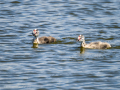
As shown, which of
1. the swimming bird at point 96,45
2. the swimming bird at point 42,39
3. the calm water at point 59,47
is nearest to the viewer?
the calm water at point 59,47

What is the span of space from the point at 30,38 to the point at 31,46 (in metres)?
1.36

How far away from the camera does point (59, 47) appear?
1669 centimetres

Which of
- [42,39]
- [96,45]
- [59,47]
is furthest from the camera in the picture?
[42,39]

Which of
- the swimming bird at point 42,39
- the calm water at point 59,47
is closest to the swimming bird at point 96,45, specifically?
the calm water at point 59,47

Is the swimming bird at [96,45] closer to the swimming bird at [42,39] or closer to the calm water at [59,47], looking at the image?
the calm water at [59,47]

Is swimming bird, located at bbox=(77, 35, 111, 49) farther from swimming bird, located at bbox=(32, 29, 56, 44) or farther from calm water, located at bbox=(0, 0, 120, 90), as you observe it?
swimming bird, located at bbox=(32, 29, 56, 44)

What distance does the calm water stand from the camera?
478 inches

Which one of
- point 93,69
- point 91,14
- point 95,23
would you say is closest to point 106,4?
point 91,14

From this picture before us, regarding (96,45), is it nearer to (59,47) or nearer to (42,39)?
(59,47)

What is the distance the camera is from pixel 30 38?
18.5 meters

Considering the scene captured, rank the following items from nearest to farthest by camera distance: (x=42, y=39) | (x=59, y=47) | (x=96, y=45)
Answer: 1. (x=96, y=45)
2. (x=59, y=47)
3. (x=42, y=39)

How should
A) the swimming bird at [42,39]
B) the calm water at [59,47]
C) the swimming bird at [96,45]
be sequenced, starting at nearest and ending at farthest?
the calm water at [59,47], the swimming bird at [96,45], the swimming bird at [42,39]

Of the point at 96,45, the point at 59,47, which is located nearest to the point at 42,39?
the point at 59,47

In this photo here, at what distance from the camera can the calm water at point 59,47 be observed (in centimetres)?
1214
